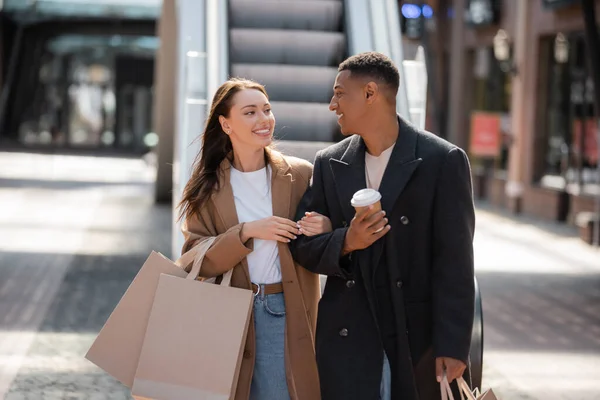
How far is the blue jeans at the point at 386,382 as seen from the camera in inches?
144

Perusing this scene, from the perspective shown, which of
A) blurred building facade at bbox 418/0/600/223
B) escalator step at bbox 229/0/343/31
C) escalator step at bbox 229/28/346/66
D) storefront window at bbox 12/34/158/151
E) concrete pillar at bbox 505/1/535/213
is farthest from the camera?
storefront window at bbox 12/34/158/151

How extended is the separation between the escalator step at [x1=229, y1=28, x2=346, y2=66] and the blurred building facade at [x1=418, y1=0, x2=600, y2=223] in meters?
7.79

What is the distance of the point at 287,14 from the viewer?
10312 mm

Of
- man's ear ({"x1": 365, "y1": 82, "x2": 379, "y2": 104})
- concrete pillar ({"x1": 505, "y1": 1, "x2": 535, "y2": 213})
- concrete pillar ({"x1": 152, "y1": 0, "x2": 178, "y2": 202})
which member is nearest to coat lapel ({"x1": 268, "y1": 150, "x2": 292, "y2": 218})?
man's ear ({"x1": 365, "y1": 82, "x2": 379, "y2": 104})

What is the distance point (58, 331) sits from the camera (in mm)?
8562

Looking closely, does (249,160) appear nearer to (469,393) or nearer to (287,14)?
(469,393)

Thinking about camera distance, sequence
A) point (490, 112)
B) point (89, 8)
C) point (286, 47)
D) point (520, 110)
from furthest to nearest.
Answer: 1. point (89, 8)
2. point (490, 112)
3. point (520, 110)
4. point (286, 47)

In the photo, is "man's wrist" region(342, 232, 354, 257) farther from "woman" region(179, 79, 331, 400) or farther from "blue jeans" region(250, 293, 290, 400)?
"blue jeans" region(250, 293, 290, 400)

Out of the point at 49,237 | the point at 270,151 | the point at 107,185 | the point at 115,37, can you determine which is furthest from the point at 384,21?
the point at 115,37

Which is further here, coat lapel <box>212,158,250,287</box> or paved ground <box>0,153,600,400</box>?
paved ground <box>0,153,600,400</box>

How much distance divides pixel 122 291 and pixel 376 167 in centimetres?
709

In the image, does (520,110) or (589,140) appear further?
(520,110)

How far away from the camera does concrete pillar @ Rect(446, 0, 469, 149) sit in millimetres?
26250

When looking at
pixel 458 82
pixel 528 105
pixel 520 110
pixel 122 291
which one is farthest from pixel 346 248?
pixel 458 82
